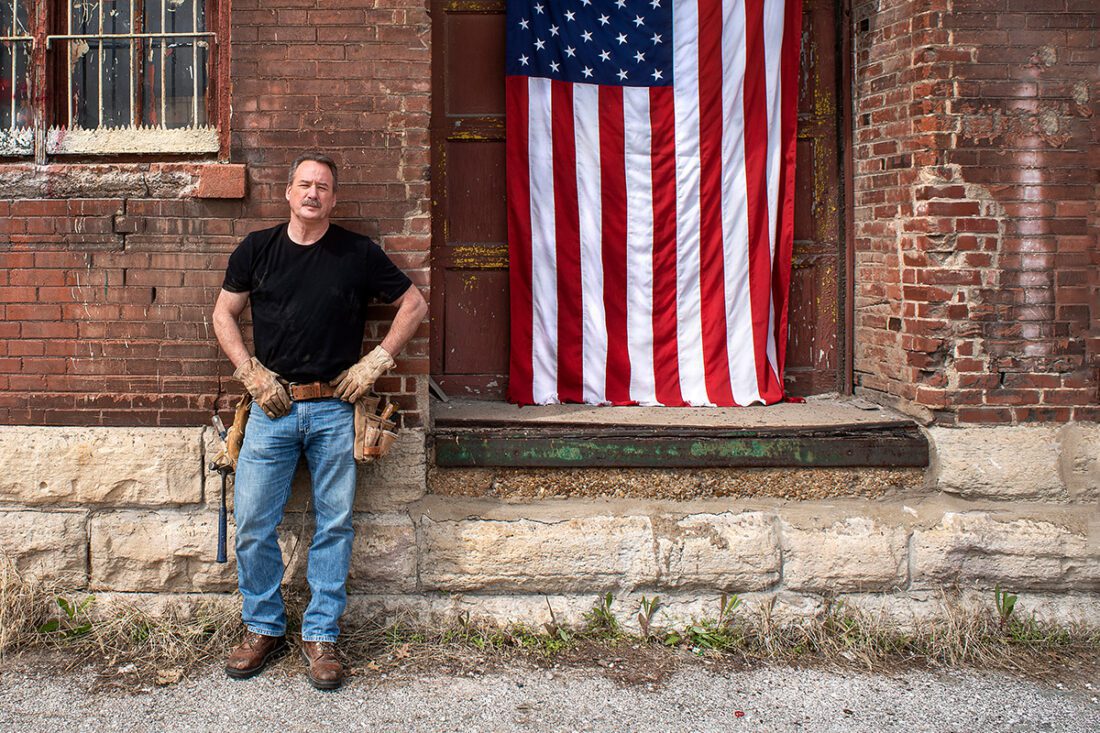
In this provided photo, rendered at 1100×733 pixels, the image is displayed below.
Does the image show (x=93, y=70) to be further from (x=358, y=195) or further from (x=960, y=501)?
(x=960, y=501)

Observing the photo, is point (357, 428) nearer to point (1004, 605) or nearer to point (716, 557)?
point (716, 557)

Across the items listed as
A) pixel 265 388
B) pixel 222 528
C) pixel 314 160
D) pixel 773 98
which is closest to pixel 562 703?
pixel 222 528

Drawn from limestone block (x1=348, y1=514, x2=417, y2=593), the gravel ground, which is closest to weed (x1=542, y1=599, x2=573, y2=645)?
the gravel ground

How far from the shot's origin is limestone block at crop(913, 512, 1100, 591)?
4488 mm

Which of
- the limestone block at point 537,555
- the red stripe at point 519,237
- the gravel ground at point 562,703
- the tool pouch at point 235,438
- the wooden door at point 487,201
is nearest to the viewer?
the gravel ground at point 562,703

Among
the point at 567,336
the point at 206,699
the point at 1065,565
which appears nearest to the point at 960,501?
the point at 1065,565

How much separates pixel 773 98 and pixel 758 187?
46 centimetres

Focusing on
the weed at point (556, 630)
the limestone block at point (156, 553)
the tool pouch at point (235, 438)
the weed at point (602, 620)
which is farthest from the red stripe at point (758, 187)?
the limestone block at point (156, 553)

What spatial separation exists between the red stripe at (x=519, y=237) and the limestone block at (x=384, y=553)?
986mm

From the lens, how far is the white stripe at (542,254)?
4.99 meters

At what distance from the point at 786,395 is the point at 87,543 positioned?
3.53 m

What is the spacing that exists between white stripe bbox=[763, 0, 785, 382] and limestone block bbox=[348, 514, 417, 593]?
221 centimetres

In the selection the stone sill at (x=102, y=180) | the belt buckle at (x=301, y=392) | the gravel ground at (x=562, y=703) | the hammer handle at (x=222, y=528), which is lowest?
the gravel ground at (x=562, y=703)

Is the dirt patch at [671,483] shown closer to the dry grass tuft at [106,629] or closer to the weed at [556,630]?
the weed at [556,630]
